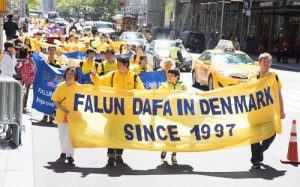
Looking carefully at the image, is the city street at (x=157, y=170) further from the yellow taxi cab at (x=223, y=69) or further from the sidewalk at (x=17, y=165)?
the yellow taxi cab at (x=223, y=69)

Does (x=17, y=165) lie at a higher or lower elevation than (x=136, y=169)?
higher

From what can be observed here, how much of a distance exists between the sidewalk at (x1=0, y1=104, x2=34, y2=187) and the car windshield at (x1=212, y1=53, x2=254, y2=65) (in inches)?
438

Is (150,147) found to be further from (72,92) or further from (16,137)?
(16,137)

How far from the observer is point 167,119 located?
9305 mm

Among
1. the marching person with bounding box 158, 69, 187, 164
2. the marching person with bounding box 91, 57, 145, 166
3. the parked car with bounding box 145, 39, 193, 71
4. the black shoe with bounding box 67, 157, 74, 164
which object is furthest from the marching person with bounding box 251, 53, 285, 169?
the parked car with bounding box 145, 39, 193, 71

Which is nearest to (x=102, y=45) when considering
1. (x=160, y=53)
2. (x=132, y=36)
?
(x=160, y=53)

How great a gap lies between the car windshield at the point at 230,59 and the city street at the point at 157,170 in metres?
9.51

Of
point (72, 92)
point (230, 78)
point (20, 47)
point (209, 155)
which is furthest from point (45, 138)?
point (230, 78)

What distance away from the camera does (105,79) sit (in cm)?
958

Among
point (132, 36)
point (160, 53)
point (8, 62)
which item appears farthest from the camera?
point (132, 36)

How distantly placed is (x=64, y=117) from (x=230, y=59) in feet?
39.9

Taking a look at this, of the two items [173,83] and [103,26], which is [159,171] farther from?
[103,26]

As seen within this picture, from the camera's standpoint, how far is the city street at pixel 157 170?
818 centimetres

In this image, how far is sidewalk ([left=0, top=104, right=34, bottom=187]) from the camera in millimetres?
7617
